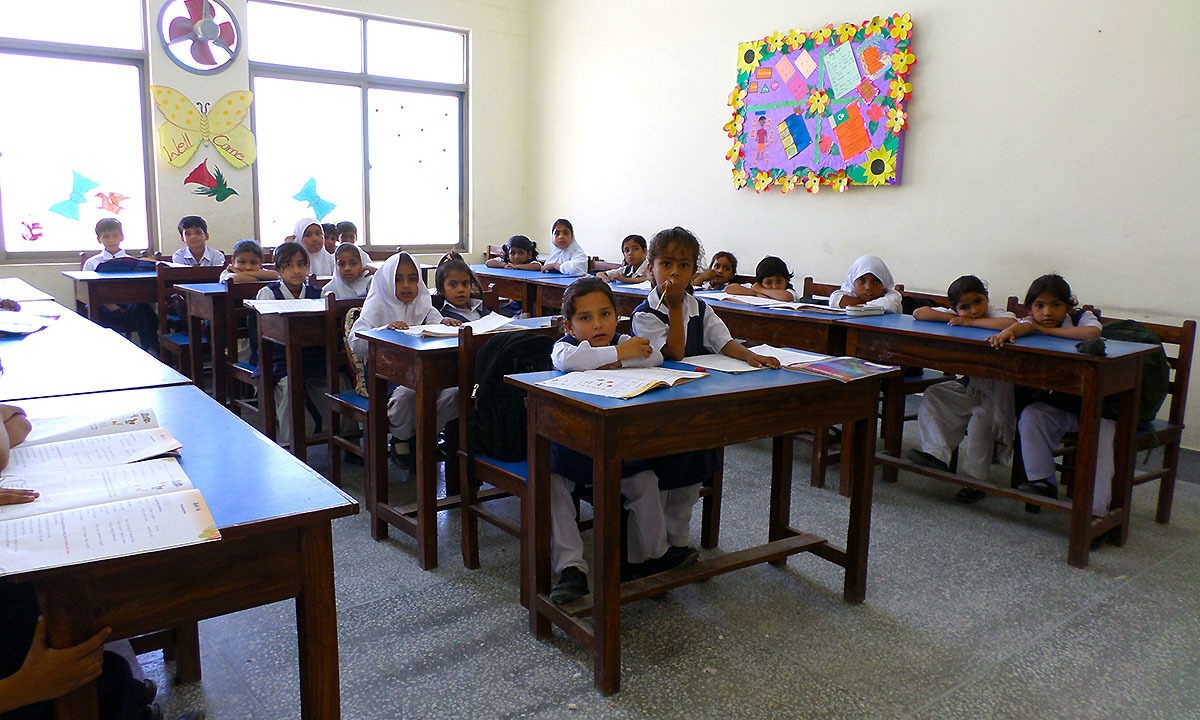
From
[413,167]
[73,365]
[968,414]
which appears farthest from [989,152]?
[413,167]

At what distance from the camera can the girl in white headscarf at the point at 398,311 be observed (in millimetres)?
3148

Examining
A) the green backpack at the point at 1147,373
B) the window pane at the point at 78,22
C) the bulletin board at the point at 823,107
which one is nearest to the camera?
the green backpack at the point at 1147,373

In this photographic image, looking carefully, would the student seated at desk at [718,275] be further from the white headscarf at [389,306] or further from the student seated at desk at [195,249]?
the student seated at desk at [195,249]

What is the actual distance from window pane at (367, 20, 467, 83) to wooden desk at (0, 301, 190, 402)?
17.6ft

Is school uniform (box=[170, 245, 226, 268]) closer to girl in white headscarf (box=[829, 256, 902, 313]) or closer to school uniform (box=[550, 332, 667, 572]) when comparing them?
girl in white headscarf (box=[829, 256, 902, 313])

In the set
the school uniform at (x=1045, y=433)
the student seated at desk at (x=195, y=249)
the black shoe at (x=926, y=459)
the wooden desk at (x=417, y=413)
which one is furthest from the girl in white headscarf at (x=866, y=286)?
the student seated at desk at (x=195, y=249)

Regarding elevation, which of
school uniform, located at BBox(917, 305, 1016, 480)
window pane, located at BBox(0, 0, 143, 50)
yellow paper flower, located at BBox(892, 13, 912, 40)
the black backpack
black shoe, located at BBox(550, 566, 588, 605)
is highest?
window pane, located at BBox(0, 0, 143, 50)

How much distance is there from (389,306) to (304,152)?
4.72 meters

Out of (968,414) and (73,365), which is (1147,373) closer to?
(968,414)

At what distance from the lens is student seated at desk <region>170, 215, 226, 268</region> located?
19.1ft

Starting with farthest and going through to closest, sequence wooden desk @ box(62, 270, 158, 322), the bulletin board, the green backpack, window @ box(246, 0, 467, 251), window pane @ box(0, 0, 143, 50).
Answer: window @ box(246, 0, 467, 251), window pane @ box(0, 0, 143, 50), the bulletin board, wooden desk @ box(62, 270, 158, 322), the green backpack

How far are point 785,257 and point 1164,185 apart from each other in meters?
2.33

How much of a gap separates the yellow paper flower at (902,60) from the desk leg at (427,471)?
12.0 ft

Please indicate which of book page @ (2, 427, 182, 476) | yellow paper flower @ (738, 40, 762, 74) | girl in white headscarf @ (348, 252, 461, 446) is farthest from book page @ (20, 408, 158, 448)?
yellow paper flower @ (738, 40, 762, 74)
